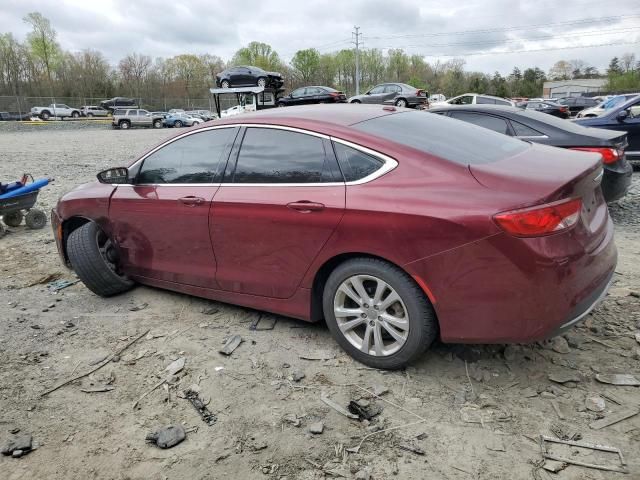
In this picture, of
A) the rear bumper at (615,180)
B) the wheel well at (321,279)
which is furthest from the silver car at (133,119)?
the wheel well at (321,279)

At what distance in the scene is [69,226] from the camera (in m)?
4.88

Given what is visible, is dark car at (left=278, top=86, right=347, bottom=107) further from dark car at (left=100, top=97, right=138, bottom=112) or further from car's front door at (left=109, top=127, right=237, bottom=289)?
dark car at (left=100, top=97, right=138, bottom=112)

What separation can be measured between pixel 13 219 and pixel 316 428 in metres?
6.56

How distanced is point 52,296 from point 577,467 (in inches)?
175

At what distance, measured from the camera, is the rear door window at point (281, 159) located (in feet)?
10.9

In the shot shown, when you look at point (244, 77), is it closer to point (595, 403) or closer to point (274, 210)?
point (274, 210)

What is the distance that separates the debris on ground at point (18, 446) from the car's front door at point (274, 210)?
159cm

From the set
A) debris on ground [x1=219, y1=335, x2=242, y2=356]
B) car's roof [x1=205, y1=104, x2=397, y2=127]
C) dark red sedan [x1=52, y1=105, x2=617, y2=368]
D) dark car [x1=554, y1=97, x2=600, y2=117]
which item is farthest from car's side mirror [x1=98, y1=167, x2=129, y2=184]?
dark car [x1=554, y1=97, x2=600, y2=117]

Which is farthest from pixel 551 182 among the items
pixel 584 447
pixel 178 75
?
pixel 178 75

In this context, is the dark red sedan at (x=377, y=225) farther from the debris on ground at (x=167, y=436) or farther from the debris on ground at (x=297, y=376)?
the debris on ground at (x=167, y=436)

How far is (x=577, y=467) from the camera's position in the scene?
236 centimetres

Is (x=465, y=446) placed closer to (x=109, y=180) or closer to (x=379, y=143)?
(x=379, y=143)

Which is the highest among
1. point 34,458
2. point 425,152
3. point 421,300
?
point 425,152

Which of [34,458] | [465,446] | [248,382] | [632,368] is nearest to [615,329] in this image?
[632,368]
